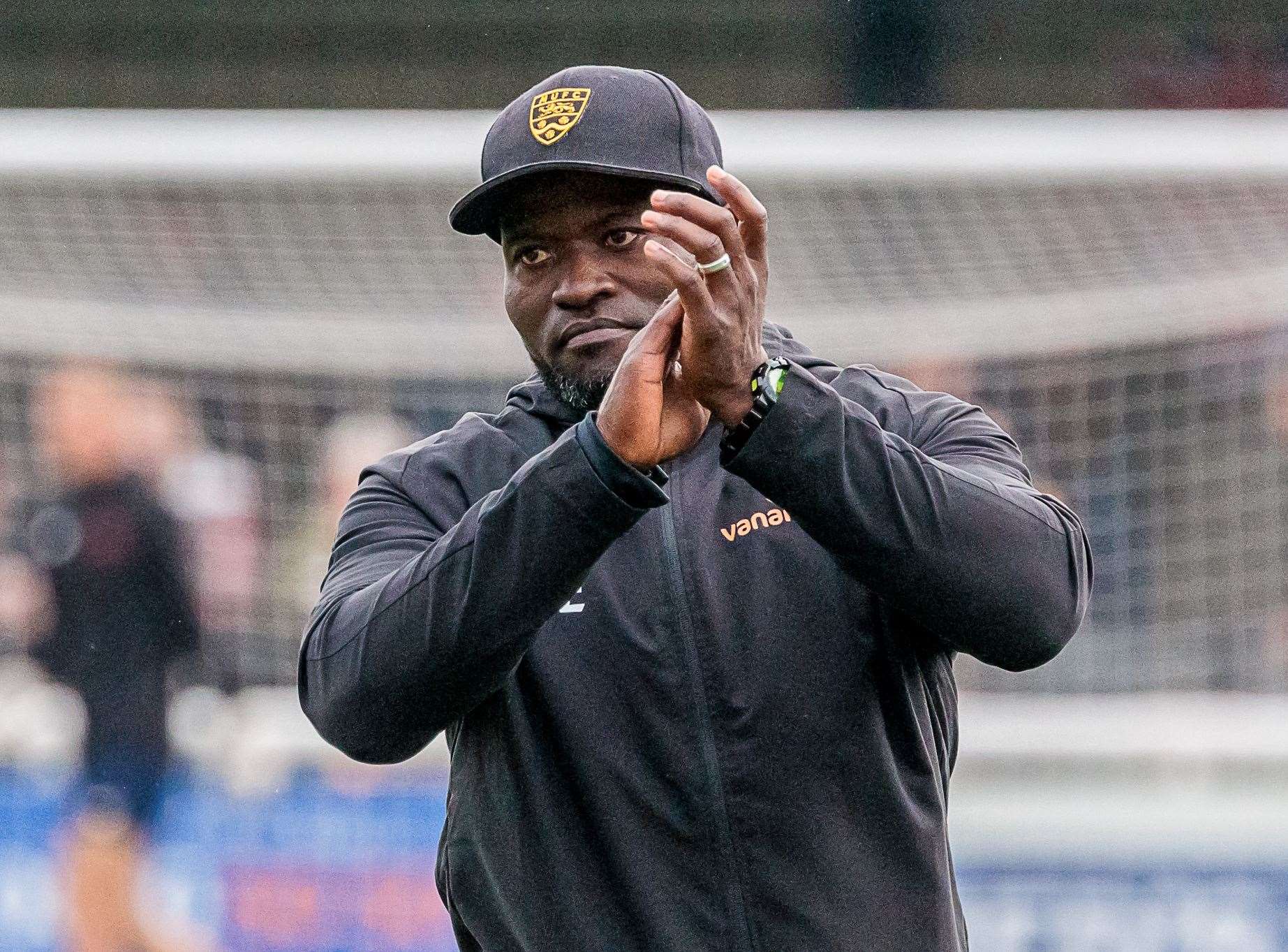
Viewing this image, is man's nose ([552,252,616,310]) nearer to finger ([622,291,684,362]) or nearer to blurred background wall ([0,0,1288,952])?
finger ([622,291,684,362])

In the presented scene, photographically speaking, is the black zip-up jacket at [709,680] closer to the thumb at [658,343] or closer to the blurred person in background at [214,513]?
the thumb at [658,343]

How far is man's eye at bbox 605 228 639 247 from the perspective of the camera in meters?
1.25

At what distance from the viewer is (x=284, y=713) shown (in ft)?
13.4

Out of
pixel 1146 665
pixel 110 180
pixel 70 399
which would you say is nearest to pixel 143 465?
pixel 70 399

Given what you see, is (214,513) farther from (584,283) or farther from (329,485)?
(584,283)

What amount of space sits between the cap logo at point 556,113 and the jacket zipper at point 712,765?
1.05ft

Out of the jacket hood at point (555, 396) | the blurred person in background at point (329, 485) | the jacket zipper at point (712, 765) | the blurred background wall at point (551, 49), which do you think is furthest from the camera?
the blurred background wall at point (551, 49)

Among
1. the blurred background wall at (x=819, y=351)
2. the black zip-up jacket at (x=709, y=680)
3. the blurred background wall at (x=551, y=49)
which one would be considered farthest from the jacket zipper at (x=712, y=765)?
the blurred background wall at (x=551, y=49)

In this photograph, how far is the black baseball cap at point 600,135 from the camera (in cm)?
122

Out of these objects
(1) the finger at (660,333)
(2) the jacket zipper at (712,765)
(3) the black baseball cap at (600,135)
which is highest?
(3) the black baseball cap at (600,135)

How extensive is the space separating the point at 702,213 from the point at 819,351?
3.11 meters

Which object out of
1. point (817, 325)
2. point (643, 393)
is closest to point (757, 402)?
point (643, 393)

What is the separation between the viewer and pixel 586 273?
1.25 m

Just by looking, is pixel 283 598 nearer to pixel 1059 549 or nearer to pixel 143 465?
pixel 143 465
